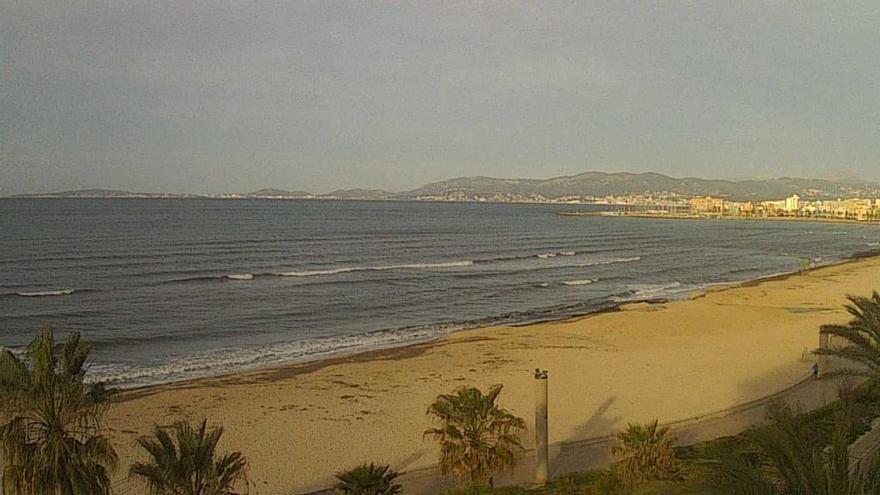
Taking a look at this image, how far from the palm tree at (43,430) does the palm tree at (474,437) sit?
14.3ft

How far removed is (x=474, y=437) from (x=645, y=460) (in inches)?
98.3

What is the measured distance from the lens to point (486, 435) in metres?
9.86

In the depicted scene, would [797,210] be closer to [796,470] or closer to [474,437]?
[474,437]

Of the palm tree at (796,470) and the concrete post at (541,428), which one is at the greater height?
the palm tree at (796,470)

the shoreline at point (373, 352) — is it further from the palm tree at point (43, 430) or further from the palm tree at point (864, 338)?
the palm tree at point (864, 338)

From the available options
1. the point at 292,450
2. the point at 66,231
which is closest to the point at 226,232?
the point at 66,231

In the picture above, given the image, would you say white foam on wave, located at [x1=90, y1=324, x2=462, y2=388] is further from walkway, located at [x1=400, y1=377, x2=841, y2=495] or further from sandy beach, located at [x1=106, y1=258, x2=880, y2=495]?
walkway, located at [x1=400, y1=377, x2=841, y2=495]

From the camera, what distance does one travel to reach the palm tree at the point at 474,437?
381 inches

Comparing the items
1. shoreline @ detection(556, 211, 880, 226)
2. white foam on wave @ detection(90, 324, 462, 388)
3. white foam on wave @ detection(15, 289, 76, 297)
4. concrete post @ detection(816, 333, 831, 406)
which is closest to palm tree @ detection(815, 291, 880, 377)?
concrete post @ detection(816, 333, 831, 406)

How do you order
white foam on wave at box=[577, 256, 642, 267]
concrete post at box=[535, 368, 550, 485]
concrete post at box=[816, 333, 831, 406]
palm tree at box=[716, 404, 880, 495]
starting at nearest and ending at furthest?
palm tree at box=[716, 404, 880, 495] → concrete post at box=[535, 368, 550, 485] → concrete post at box=[816, 333, 831, 406] → white foam on wave at box=[577, 256, 642, 267]

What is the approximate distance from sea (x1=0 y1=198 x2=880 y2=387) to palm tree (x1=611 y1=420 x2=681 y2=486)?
975cm

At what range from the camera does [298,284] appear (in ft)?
132

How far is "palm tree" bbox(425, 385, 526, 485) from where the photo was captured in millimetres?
9688

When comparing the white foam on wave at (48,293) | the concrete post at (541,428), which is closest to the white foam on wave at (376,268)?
the white foam on wave at (48,293)
